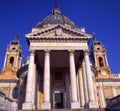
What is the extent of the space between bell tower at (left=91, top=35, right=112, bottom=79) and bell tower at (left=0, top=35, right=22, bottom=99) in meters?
24.5

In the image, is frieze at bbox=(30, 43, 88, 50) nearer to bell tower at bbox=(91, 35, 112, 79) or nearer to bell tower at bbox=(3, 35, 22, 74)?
bell tower at bbox=(91, 35, 112, 79)

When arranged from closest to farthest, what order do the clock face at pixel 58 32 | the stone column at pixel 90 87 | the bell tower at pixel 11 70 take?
1. the stone column at pixel 90 87
2. the clock face at pixel 58 32
3. the bell tower at pixel 11 70

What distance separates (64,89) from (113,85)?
67.2 feet

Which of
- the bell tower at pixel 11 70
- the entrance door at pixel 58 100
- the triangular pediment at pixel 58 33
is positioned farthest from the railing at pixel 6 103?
the bell tower at pixel 11 70

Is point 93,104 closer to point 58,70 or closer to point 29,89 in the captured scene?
point 29,89

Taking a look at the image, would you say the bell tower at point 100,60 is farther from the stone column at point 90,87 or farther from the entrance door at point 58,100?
the stone column at point 90,87

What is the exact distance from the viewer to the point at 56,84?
29.2 m

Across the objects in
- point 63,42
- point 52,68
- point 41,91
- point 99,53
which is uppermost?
point 99,53

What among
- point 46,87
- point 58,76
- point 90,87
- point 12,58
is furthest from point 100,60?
point 46,87

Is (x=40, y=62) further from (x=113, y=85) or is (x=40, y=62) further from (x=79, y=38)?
(x=113, y=85)

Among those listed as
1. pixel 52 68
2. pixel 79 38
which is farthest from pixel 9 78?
pixel 79 38

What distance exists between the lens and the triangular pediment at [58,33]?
2440 cm

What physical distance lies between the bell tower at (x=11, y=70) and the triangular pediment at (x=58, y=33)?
68.2 feet

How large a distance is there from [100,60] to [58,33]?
104 ft
